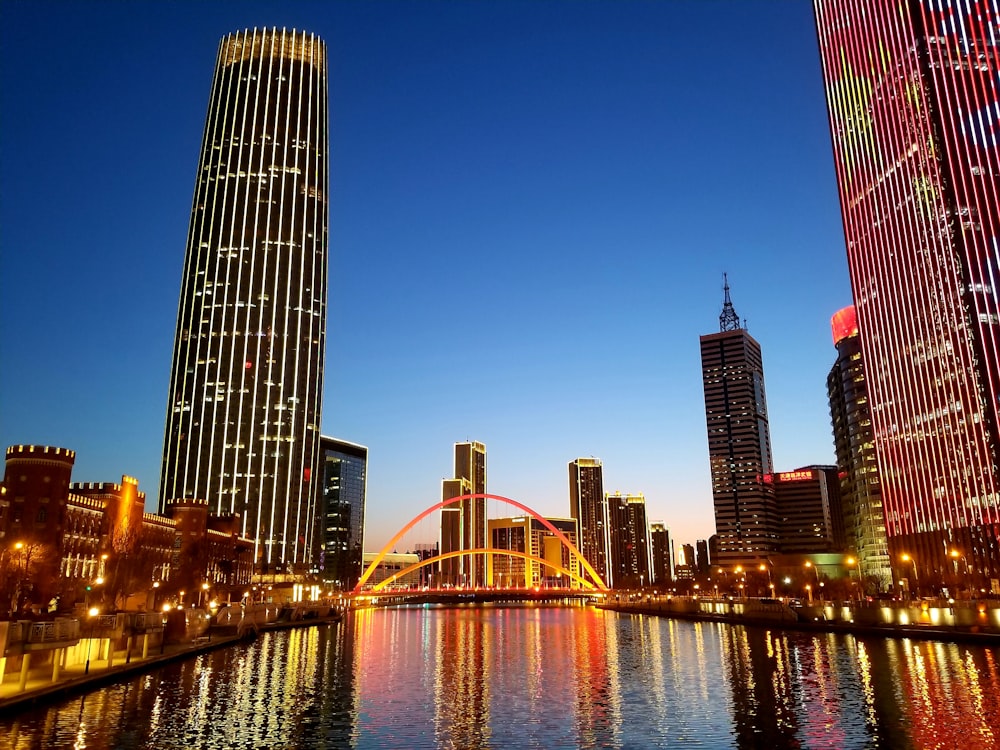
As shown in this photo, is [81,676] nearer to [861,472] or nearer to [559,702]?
[559,702]

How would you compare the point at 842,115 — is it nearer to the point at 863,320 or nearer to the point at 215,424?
the point at 863,320

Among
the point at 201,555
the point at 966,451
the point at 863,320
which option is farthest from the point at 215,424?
the point at 966,451

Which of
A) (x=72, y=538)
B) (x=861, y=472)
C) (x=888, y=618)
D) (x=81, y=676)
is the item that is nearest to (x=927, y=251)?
(x=888, y=618)

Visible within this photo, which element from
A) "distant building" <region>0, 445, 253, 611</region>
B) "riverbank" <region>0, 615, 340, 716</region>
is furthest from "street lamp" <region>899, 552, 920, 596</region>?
"distant building" <region>0, 445, 253, 611</region>

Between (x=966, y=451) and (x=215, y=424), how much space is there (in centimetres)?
16539

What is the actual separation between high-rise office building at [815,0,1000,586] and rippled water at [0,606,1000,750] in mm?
63542

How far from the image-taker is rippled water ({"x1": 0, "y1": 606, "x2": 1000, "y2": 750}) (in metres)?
26.5

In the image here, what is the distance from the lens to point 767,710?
31.4 metres

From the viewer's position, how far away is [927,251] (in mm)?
113938

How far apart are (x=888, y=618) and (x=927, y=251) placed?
69.6 m

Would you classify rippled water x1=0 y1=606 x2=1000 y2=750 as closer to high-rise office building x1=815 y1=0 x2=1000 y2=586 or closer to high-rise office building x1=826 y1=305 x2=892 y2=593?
high-rise office building x1=815 y1=0 x2=1000 y2=586

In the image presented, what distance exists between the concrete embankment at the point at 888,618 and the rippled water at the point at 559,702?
3334mm

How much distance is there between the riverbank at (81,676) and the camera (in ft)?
102

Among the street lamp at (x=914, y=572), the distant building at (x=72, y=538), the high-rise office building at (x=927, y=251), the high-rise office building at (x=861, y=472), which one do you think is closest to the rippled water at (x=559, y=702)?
the distant building at (x=72, y=538)
